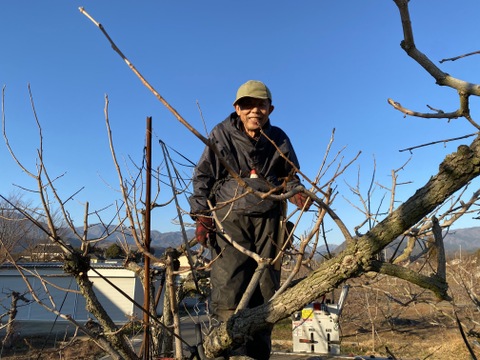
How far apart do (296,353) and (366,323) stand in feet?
21.9

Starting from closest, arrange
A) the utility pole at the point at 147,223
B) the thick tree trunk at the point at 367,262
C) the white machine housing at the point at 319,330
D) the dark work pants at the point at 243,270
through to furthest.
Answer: the thick tree trunk at the point at 367,262 → the utility pole at the point at 147,223 → the dark work pants at the point at 243,270 → the white machine housing at the point at 319,330

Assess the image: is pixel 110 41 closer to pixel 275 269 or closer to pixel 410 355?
pixel 275 269

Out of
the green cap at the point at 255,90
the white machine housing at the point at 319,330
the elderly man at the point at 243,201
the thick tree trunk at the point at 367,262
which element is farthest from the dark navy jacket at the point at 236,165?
the white machine housing at the point at 319,330

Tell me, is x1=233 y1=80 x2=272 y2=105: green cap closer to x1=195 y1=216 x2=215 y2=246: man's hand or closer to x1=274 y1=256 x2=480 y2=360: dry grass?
x1=195 y1=216 x2=215 y2=246: man's hand

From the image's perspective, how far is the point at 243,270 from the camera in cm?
221

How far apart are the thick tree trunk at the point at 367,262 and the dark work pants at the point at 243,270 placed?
0.54 m

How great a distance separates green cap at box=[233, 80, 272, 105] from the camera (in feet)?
7.43

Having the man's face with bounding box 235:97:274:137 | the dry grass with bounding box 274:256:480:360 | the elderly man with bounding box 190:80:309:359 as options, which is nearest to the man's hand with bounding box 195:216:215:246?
the elderly man with bounding box 190:80:309:359

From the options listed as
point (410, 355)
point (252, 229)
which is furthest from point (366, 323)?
point (252, 229)

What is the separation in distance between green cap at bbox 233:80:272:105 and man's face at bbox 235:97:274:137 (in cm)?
8

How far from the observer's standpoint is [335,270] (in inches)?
54.6

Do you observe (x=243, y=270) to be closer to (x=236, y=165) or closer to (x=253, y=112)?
(x=236, y=165)

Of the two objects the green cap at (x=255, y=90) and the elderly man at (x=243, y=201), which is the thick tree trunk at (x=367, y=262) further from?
the green cap at (x=255, y=90)

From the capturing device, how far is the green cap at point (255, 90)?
2.27 m
